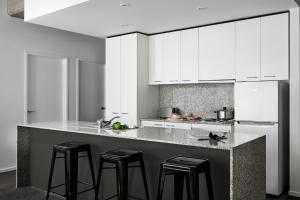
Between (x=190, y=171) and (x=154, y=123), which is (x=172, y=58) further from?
(x=190, y=171)

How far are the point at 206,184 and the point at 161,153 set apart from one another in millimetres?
563

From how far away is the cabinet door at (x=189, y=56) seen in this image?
488 centimetres

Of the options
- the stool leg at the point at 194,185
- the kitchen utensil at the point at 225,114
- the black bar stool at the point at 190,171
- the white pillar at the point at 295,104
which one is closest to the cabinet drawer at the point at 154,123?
the kitchen utensil at the point at 225,114

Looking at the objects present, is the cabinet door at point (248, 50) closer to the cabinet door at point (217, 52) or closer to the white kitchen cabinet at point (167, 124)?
the cabinet door at point (217, 52)

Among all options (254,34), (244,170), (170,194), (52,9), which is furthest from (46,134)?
(254,34)

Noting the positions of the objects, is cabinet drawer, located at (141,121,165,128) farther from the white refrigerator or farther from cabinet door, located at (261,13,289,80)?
cabinet door, located at (261,13,289,80)

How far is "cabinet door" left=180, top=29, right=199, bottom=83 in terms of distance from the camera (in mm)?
4875

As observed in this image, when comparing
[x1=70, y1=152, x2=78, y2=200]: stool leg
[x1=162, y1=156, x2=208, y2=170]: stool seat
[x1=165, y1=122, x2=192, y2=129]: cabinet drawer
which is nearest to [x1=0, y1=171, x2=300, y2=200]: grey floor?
[x1=70, y1=152, x2=78, y2=200]: stool leg

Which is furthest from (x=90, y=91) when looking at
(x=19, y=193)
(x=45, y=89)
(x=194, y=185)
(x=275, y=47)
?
(x=194, y=185)

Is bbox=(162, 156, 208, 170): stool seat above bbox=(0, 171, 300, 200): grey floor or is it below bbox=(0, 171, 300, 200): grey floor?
above

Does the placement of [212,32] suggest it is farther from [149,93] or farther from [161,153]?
[161,153]

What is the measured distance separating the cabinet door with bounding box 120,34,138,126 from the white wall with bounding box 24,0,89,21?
156cm

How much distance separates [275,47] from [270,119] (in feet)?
3.38

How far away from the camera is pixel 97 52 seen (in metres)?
7.00
